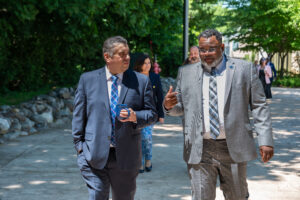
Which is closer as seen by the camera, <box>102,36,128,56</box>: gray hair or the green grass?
<box>102,36,128,56</box>: gray hair

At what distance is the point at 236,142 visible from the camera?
3730mm

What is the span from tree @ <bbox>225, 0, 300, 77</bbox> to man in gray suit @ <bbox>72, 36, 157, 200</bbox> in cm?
3519

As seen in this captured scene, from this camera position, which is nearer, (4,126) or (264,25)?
(4,126)

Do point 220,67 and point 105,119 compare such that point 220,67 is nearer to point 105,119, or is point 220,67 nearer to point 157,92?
point 105,119

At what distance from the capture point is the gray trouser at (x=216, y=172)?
3807 millimetres

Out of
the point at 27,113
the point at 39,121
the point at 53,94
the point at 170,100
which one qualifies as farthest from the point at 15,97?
the point at 170,100

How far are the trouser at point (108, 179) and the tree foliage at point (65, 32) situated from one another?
234 inches

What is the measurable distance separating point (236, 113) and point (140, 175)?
12.0 feet

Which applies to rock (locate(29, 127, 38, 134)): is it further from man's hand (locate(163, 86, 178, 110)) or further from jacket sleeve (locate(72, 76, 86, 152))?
man's hand (locate(163, 86, 178, 110))

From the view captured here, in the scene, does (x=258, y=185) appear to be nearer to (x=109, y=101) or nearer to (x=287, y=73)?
(x=109, y=101)

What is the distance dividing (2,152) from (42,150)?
0.76 m

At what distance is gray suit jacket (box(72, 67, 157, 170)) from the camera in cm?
373

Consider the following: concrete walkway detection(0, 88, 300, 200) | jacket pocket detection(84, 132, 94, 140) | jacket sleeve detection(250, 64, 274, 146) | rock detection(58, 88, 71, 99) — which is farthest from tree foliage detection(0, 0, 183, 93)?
jacket sleeve detection(250, 64, 274, 146)

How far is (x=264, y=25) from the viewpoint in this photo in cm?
4081
